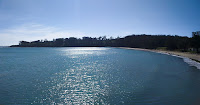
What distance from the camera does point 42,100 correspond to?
1305cm

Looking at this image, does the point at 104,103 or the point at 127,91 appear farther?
the point at 127,91

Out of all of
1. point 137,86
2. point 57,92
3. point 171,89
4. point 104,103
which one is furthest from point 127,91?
point 57,92

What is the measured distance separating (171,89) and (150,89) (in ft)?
8.83

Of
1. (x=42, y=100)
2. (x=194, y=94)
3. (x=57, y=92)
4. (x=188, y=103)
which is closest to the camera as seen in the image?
(x=188, y=103)

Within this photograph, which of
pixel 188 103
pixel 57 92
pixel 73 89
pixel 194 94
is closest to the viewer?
pixel 188 103

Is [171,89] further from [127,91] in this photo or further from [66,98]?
[66,98]

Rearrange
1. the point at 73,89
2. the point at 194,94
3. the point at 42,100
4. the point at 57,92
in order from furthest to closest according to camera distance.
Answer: the point at 73,89
the point at 57,92
the point at 194,94
the point at 42,100

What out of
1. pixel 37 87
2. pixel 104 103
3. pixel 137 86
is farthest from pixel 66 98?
pixel 137 86

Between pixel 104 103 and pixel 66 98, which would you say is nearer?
pixel 104 103

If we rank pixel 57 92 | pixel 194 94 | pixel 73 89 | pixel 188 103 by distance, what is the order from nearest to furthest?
1. pixel 188 103
2. pixel 194 94
3. pixel 57 92
4. pixel 73 89

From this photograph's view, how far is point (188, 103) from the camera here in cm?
1215

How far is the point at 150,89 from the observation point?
1628cm

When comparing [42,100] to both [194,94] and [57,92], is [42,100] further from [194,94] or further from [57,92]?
[194,94]

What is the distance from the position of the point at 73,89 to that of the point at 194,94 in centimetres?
1460
